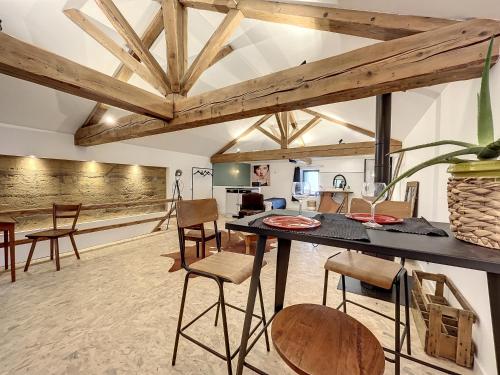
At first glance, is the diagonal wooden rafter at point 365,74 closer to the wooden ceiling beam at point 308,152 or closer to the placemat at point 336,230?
the placemat at point 336,230

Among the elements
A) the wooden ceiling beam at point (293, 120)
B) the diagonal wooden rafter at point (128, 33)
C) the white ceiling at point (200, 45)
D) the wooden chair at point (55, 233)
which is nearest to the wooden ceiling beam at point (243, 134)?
the wooden ceiling beam at point (293, 120)

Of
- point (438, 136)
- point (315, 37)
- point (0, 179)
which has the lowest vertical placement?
point (0, 179)

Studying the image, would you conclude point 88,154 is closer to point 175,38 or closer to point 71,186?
point 71,186

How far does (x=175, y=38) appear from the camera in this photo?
99.1 inches

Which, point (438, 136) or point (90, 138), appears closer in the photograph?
point (438, 136)

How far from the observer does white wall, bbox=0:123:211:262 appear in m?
3.21

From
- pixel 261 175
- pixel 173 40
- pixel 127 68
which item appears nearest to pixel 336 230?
pixel 173 40

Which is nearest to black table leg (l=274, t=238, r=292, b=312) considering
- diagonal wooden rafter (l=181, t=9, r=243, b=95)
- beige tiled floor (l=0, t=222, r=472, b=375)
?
beige tiled floor (l=0, t=222, r=472, b=375)

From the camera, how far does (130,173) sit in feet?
16.3

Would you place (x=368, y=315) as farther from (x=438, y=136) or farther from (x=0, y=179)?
(x=0, y=179)

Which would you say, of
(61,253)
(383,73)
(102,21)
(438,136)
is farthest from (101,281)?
(438,136)

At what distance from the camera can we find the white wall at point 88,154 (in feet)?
10.5

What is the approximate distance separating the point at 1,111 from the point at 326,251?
5.21m

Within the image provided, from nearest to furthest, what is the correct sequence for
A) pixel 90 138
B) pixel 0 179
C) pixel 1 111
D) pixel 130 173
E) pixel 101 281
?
pixel 101 281 → pixel 1 111 → pixel 0 179 → pixel 90 138 → pixel 130 173
